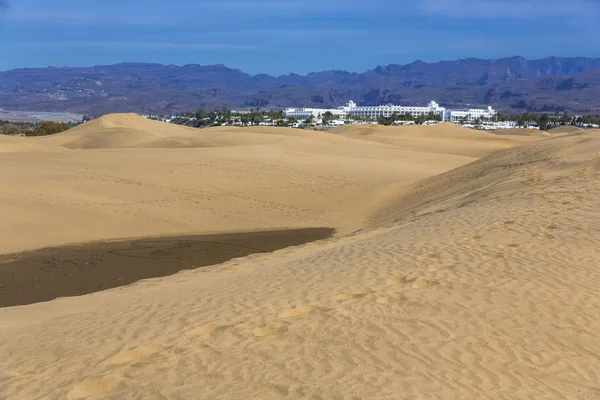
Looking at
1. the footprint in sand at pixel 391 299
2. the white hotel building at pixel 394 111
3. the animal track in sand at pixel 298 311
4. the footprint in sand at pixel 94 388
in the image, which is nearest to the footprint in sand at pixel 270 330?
the animal track in sand at pixel 298 311

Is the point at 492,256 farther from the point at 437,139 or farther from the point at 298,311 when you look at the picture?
the point at 437,139

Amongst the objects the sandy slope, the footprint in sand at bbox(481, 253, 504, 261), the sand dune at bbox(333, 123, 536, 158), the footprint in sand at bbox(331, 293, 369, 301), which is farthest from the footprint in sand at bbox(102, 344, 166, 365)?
the sand dune at bbox(333, 123, 536, 158)

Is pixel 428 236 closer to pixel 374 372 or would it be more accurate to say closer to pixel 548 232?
pixel 548 232

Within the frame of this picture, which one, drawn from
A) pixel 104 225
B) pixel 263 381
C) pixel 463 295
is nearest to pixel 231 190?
pixel 104 225

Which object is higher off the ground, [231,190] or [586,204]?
[586,204]

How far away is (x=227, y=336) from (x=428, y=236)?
5.86 m

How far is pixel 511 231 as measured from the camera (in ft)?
38.6

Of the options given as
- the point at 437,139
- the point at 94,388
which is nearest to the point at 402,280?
the point at 94,388

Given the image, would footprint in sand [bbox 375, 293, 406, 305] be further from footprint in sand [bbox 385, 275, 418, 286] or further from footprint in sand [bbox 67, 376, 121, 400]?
footprint in sand [bbox 67, 376, 121, 400]

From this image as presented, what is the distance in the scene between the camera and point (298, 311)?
7953 millimetres

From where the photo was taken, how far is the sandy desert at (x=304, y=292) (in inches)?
244

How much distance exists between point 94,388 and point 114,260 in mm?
9759

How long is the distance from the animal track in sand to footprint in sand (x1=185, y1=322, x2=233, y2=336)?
24.6 inches

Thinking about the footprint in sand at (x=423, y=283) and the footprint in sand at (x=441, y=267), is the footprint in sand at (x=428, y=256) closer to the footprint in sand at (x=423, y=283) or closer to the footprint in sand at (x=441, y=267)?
the footprint in sand at (x=441, y=267)
